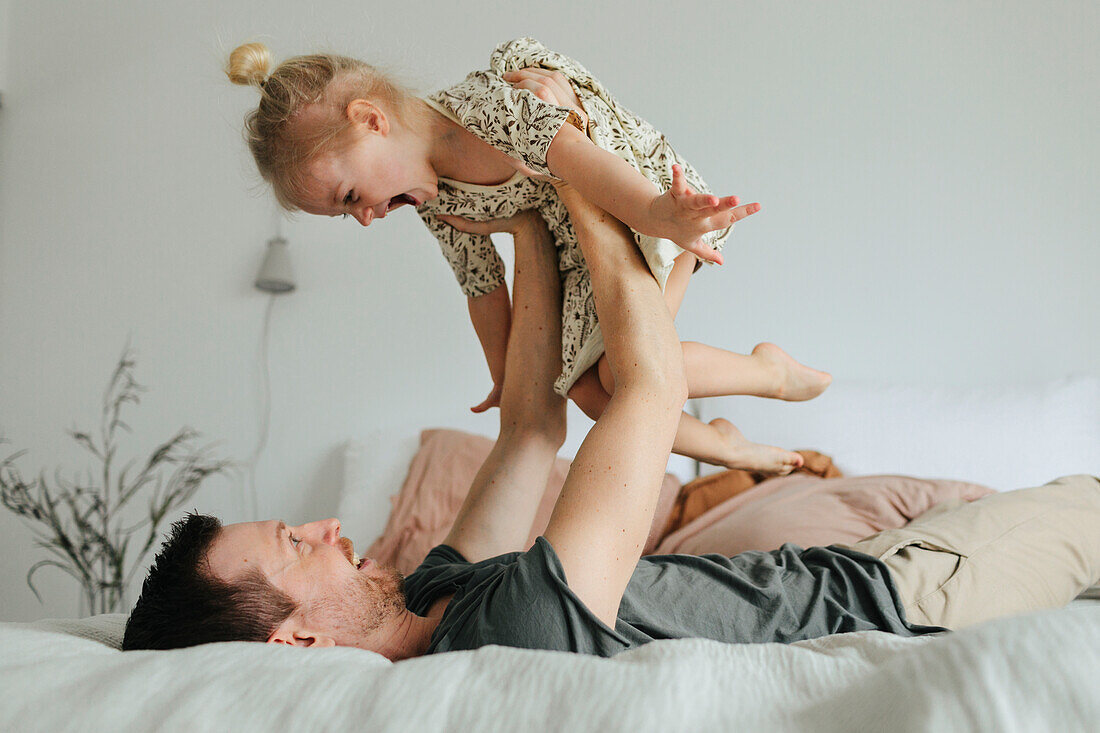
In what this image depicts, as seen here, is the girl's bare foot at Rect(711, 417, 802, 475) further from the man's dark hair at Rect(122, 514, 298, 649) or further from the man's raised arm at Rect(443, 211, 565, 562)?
the man's dark hair at Rect(122, 514, 298, 649)

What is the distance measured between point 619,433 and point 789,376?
25.9 inches

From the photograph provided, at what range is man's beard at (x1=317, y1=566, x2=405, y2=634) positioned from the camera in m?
0.95

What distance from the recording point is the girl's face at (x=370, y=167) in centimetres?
127

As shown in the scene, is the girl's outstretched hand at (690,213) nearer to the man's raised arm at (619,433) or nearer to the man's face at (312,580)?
the man's raised arm at (619,433)

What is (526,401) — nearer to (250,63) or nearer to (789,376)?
(789,376)

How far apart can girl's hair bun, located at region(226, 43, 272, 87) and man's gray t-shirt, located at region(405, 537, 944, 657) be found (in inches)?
31.6

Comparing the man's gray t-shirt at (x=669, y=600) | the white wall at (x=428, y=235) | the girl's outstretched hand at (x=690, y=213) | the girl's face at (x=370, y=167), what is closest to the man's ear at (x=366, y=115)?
the girl's face at (x=370, y=167)

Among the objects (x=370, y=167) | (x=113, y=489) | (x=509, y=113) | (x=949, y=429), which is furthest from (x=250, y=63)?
(x=113, y=489)

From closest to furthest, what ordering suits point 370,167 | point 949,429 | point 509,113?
point 509,113 < point 370,167 < point 949,429

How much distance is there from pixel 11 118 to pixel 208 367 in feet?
4.57

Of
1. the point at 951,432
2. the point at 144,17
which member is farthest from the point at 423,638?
the point at 144,17

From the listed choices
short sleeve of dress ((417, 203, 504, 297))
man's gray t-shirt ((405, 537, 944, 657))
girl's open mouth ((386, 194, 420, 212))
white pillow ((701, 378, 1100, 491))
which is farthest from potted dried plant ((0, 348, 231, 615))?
man's gray t-shirt ((405, 537, 944, 657))

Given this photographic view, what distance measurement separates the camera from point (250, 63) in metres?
1.32

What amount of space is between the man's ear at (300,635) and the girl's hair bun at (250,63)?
0.86 m
